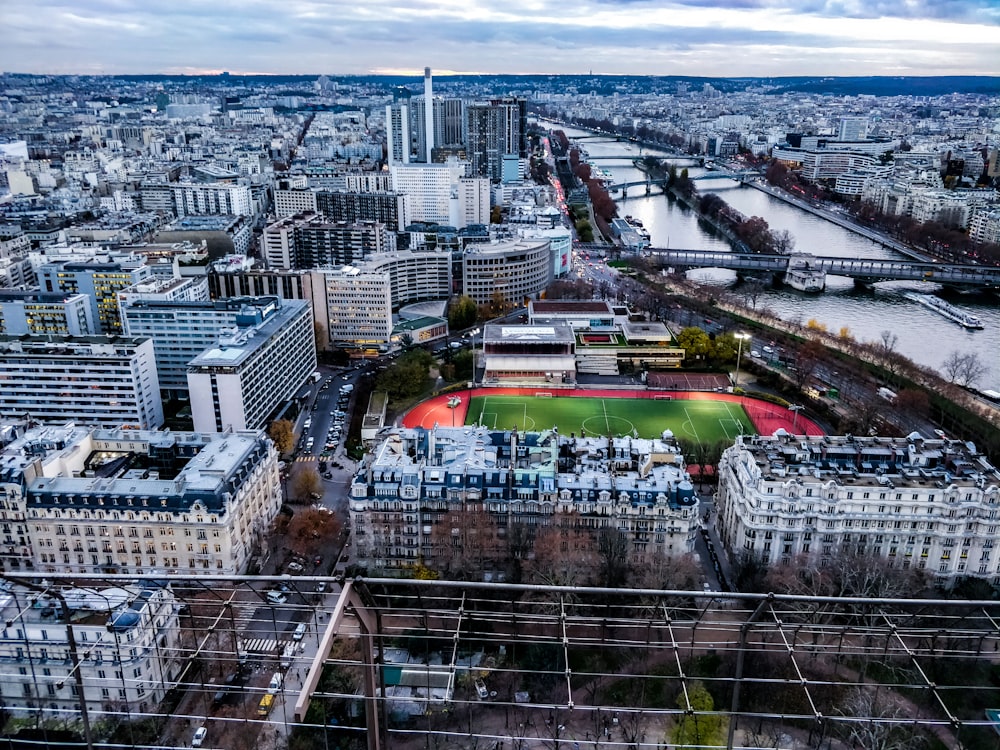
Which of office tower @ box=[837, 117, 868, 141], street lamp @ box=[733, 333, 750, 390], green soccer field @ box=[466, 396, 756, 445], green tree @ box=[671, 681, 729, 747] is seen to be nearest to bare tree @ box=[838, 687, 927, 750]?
green tree @ box=[671, 681, 729, 747]

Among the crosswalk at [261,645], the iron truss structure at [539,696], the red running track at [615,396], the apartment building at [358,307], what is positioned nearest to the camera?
the iron truss structure at [539,696]

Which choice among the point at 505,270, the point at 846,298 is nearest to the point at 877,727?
the point at 505,270

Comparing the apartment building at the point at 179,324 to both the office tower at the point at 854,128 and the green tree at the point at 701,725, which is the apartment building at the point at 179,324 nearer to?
the green tree at the point at 701,725

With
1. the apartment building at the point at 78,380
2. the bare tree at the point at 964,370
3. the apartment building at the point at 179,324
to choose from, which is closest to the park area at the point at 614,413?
the apartment building at the point at 179,324

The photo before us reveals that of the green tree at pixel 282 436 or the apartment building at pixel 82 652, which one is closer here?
the apartment building at pixel 82 652

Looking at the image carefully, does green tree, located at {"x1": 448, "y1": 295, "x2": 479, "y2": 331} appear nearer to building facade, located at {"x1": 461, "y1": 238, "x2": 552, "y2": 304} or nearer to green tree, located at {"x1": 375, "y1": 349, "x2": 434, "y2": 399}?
building facade, located at {"x1": 461, "y1": 238, "x2": 552, "y2": 304}

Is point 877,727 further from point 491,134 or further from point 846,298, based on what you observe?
point 491,134

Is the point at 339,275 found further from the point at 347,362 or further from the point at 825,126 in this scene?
the point at 825,126
